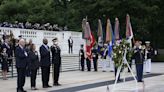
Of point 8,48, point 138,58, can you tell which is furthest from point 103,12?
point 138,58

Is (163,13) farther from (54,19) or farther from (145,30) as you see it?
(54,19)

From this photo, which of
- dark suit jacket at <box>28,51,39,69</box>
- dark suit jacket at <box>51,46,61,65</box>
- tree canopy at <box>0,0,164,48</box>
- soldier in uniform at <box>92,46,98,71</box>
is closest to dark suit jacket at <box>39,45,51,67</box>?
dark suit jacket at <box>28,51,39,69</box>

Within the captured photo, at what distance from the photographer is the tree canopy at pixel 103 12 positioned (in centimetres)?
4969

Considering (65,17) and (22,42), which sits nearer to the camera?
(22,42)

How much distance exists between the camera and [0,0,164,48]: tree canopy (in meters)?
49.7

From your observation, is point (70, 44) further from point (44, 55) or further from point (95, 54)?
point (44, 55)

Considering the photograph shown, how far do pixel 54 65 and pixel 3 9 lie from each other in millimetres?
32215

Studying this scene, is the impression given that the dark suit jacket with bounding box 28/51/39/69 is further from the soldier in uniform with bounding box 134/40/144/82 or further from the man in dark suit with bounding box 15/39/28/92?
the soldier in uniform with bounding box 134/40/144/82

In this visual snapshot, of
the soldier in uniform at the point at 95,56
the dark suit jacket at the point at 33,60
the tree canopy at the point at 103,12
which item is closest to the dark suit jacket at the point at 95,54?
the soldier in uniform at the point at 95,56

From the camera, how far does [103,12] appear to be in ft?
167

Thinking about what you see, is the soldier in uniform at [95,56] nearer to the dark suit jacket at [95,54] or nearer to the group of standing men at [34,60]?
the dark suit jacket at [95,54]

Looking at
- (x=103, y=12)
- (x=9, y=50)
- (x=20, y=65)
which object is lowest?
(x=20, y=65)

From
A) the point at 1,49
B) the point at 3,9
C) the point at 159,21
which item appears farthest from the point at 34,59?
the point at 159,21

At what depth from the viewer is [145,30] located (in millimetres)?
49969
